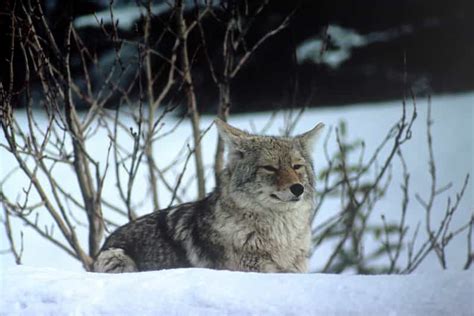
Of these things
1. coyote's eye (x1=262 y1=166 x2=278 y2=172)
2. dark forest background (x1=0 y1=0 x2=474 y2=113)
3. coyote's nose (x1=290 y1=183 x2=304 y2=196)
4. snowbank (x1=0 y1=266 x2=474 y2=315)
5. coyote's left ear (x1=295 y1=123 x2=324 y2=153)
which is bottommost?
snowbank (x1=0 y1=266 x2=474 y2=315)

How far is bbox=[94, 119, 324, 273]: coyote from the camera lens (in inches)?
205

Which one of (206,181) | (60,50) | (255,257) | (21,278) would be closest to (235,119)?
(206,181)

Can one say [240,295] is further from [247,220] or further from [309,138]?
[309,138]

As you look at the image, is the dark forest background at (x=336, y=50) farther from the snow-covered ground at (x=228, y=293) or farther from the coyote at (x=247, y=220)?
the snow-covered ground at (x=228, y=293)

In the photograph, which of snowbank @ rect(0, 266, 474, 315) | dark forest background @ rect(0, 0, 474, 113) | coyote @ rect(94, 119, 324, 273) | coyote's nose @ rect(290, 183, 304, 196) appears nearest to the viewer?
snowbank @ rect(0, 266, 474, 315)

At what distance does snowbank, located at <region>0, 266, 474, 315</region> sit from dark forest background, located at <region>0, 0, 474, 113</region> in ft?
9.97

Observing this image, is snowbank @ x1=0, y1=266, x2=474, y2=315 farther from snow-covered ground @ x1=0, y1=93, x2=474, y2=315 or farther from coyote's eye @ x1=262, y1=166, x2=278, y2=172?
coyote's eye @ x1=262, y1=166, x2=278, y2=172

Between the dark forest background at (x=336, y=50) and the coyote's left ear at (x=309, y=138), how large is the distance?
1177 mm

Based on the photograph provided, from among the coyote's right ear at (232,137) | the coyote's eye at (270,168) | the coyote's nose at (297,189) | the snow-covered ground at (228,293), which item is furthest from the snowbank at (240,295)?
the coyote's right ear at (232,137)

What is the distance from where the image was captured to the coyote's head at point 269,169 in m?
5.13

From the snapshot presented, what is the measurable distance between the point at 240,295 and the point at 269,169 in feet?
→ 5.53

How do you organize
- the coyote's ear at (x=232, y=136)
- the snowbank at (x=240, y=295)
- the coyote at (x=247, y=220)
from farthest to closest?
the coyote's ear at (x=232, y=136) < the coyote at (x=247, y=220) < the snowbank at (x=240, y=295)

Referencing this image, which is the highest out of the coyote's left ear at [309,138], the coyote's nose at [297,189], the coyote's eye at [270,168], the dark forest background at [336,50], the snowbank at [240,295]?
the dark forest background at [336,50]

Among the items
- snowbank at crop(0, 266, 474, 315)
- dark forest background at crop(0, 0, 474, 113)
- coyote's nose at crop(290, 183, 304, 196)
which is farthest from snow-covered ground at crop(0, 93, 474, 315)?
dark forest background at crop(0, 0, 474, 113)
